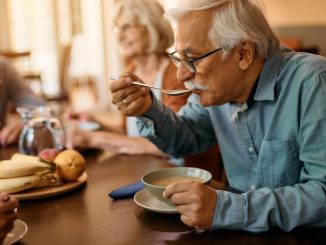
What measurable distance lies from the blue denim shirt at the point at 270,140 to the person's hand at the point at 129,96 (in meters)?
0.04

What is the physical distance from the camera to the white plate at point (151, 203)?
0.98 meters

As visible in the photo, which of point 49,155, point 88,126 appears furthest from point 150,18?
point 49,155

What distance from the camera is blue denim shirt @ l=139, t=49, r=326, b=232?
91 cm

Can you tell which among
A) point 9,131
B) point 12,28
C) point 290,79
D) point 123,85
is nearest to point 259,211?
point 290,79

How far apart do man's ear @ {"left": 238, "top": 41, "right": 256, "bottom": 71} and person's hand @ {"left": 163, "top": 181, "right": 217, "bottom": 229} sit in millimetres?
372

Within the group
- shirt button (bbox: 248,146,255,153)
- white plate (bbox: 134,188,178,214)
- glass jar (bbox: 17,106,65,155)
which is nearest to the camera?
white plate (bbox: 134,188,178,214)

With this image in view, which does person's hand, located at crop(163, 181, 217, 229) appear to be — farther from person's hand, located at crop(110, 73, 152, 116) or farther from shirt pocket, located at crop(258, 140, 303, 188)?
person's hand, located at crop(110, 73, 152, 116)

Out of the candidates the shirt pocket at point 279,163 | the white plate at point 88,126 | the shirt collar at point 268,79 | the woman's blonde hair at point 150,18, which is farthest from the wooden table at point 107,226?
the woman's blonde hair at point 150,18

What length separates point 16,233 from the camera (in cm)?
92

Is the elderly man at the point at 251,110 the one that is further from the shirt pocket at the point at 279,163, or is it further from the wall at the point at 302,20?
the wall at the point at 302,20

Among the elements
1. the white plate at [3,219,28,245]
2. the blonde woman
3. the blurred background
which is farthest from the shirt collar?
the blurred background

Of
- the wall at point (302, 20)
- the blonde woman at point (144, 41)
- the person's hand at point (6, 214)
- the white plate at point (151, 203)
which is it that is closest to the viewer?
the person's hand at point (6, 214)

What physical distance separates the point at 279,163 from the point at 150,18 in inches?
47.8

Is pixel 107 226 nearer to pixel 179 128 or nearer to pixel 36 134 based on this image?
pixel 179 128
